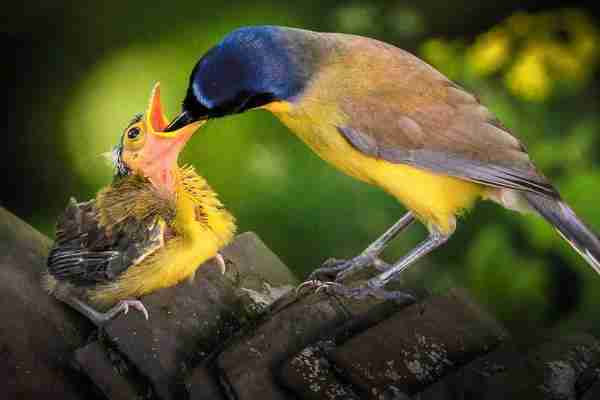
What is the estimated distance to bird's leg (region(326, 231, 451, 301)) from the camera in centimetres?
169

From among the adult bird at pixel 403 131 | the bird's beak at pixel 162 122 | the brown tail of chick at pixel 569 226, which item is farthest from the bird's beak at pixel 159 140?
the brown tail of chick at pixel 569 226

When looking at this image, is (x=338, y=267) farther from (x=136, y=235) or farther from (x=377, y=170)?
(x=136, y=235)

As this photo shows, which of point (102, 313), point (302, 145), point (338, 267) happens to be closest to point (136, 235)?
point (102, 313)

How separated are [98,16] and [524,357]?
42.0 inches

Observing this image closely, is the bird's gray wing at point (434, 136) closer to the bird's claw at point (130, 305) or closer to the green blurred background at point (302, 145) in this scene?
the green blurred background at point (302, 145)

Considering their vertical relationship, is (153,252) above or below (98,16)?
below

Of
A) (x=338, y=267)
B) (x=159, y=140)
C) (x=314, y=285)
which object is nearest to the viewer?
(x=159, y=140)

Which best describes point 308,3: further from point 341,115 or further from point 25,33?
point 25,33

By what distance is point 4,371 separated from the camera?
4.91 ft

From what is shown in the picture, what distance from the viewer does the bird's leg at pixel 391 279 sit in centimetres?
169

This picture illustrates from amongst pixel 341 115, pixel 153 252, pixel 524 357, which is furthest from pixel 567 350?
pixel 153 252

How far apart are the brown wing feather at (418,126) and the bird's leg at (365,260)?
9.2 inches

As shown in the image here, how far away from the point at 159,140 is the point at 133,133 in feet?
0.14

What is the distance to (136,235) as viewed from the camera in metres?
1.54
